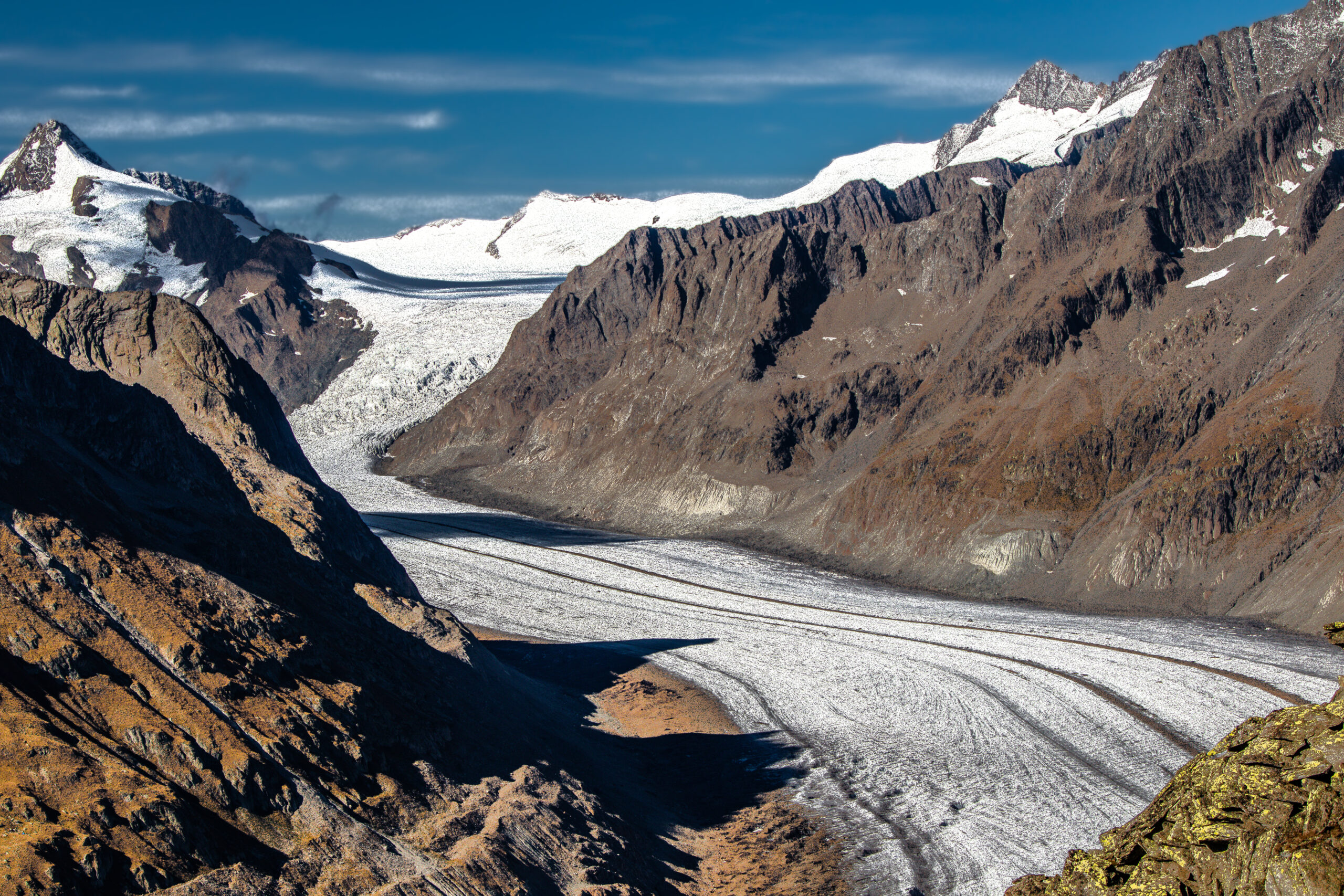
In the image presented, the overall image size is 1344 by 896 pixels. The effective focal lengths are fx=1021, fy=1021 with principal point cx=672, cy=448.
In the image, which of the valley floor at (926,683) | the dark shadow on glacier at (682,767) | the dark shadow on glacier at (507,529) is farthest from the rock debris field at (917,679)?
the dark shadow on glacier at (507,529)

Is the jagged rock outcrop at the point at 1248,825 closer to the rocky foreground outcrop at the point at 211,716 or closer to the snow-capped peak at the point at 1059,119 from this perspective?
the rocky foreground outcrop at the point at 211,716

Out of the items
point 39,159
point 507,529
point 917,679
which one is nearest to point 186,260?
point 39,159

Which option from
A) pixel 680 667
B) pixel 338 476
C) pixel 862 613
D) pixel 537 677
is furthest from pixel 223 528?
pixel 338 476

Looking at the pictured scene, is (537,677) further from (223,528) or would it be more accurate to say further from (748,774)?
(223,528)

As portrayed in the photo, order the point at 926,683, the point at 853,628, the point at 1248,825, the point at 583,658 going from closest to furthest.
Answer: the point at 1248,825 < the point at 926,683 < the point at 583,658 < the point at 853,628

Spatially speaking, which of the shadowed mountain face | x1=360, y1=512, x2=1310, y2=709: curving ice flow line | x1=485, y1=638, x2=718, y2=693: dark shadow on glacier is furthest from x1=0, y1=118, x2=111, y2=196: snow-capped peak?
x1=485, y1=638, x2=718, y2=693: dark shadow on glacier

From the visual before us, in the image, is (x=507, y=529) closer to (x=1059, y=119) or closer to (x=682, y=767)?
(x=682, y=767)

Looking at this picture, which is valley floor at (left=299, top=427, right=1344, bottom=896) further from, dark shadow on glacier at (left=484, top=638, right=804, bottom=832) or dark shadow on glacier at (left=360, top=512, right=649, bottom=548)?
dark shadow on glacier at (left=360, top=512, right=649, bottom=548)
